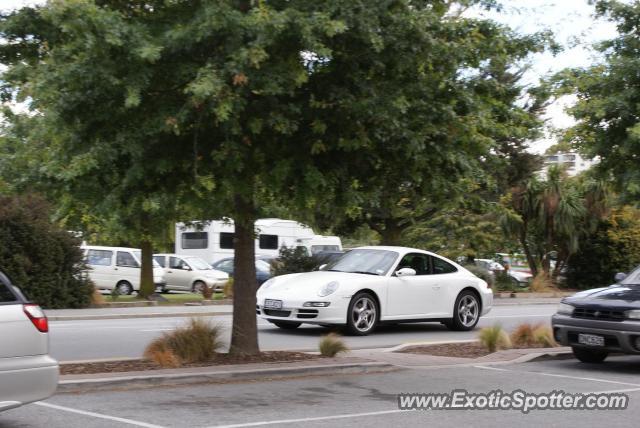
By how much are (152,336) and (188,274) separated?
17.0m

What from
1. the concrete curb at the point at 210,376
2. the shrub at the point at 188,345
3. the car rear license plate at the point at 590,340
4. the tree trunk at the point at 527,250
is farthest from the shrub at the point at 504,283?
the shrub at the point at 188,345

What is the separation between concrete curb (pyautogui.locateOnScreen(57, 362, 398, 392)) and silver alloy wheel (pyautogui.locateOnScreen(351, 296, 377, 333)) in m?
3.96

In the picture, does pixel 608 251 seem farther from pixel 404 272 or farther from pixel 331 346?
pixel 331 346

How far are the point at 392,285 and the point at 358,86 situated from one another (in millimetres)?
6733

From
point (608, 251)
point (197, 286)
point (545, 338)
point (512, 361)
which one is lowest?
point (512, 361)

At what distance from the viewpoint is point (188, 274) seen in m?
32.6

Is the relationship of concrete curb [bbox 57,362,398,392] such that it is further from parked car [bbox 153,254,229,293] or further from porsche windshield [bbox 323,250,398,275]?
parked car [bbox 153,254,229,293]

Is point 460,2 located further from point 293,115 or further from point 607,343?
point 607,343

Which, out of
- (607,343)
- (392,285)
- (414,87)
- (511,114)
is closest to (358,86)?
(414,87)

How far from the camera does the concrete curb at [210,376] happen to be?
9.48 m

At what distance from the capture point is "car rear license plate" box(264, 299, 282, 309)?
1559 centimetres

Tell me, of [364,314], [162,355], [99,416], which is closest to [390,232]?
[364,314]

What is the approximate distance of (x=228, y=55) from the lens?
9.16 m

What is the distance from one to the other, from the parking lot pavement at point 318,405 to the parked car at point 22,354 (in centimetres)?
69
